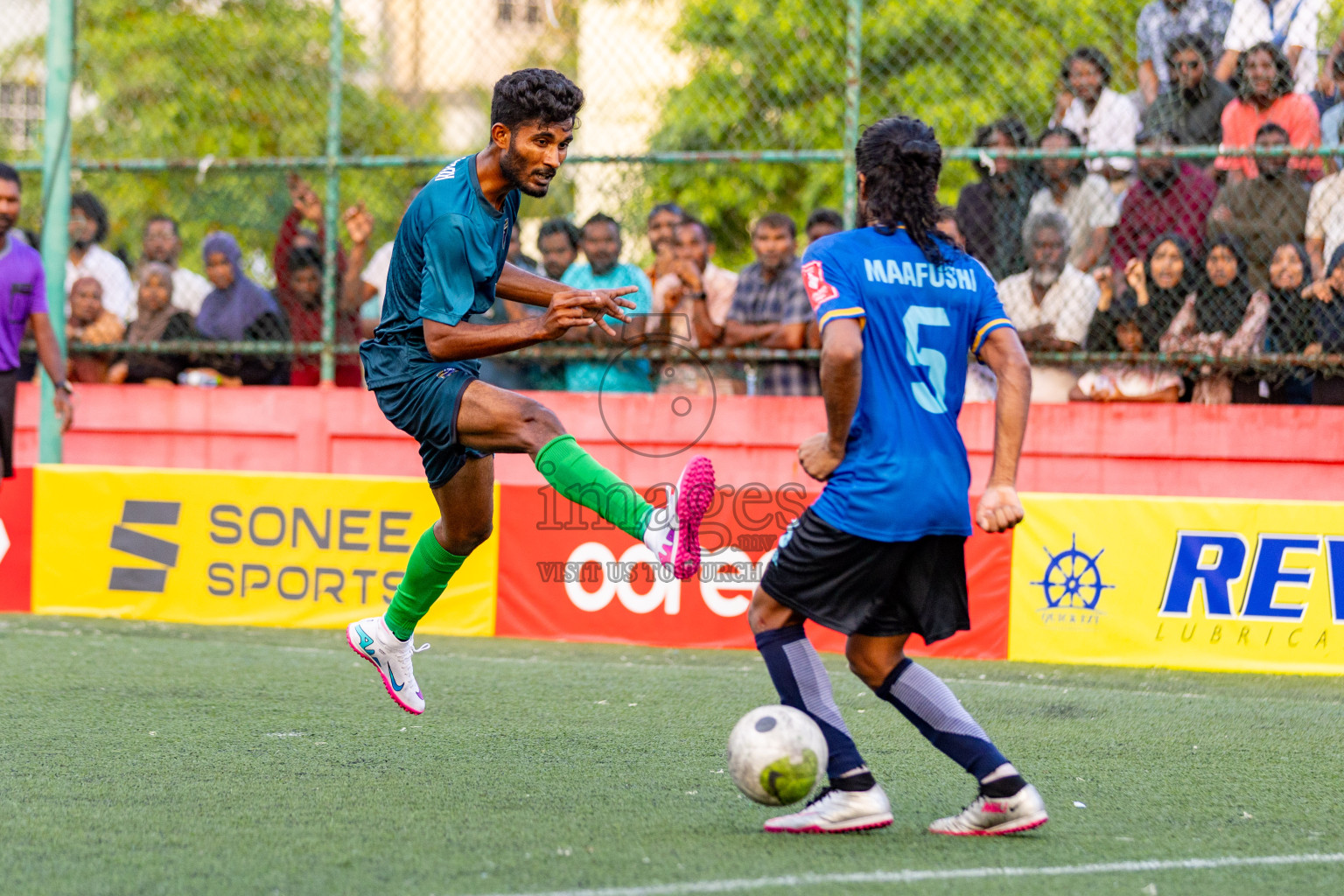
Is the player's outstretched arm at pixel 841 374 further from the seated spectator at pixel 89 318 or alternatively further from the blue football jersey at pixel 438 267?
the seated spectator at pixel 89 318

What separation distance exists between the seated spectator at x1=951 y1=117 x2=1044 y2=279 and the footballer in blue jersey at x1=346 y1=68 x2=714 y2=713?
15.8 feet

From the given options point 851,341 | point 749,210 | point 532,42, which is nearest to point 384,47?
point 532,42

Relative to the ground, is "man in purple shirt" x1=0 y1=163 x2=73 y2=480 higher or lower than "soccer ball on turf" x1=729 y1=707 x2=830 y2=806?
higher

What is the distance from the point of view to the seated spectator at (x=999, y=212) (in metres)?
9.55

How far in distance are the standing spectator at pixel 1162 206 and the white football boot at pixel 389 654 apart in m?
5.44

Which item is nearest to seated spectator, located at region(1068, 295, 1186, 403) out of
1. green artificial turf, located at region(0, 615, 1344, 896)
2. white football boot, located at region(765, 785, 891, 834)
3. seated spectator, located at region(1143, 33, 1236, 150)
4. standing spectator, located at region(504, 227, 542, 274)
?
seated spectator, located at region(1143, 33, 1236, 150)

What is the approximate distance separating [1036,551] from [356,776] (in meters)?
4.63

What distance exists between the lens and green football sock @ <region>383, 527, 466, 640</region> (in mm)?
5758

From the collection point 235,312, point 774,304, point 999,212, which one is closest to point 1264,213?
point 999,212

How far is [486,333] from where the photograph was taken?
4984 mm

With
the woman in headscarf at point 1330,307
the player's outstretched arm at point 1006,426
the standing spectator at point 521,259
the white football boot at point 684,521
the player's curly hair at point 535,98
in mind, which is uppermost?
the player's curly hair at point 535,98

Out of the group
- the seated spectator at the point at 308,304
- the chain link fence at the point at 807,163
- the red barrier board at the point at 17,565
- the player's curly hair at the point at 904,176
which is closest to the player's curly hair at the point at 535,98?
the player's curly hair at the point at 904,176

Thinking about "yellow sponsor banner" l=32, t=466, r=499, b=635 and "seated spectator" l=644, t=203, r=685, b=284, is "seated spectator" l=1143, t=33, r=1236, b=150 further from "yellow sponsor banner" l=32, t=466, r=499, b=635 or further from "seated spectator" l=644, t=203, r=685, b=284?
"yellow sponsor banner" l=32, t=466, r=499, b=635

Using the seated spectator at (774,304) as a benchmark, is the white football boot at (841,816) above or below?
below
